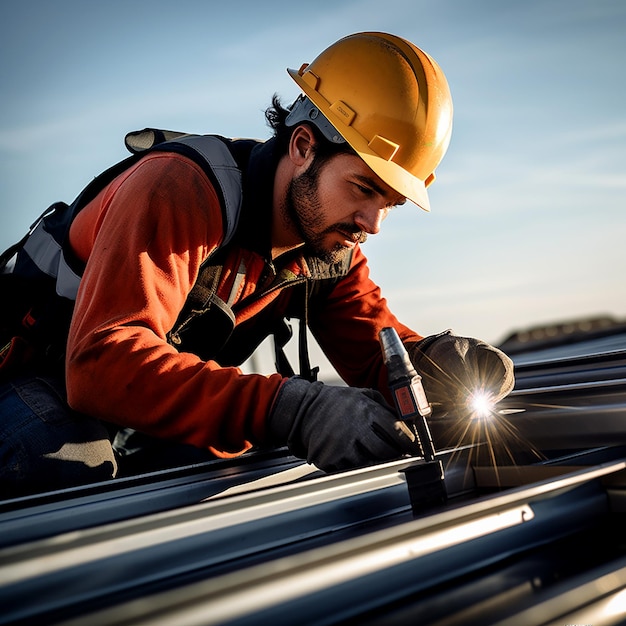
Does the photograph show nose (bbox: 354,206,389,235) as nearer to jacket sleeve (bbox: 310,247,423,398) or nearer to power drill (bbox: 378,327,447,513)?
jacket sleeve (bbox: 310,247,423,398)

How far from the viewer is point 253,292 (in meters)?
2.64

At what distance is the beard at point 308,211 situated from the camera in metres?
2.55

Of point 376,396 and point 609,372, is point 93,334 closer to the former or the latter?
point 376,396

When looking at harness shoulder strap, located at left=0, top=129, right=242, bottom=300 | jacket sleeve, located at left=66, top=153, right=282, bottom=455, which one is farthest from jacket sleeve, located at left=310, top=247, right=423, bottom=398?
jacket sleeve, located at left=66, top=153, right=282, bottom=455

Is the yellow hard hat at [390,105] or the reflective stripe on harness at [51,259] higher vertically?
the yellow hard hat at [390,105]

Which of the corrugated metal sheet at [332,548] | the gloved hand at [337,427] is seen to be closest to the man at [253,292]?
the gloved hand at [337,427]

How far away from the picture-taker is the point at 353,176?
2531mm

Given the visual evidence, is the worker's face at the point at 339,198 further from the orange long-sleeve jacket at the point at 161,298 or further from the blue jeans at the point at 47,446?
the blue jeans at the point at 47,446

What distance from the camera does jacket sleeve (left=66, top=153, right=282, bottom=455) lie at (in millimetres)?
1789

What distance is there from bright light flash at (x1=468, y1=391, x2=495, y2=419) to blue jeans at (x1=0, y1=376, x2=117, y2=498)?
110 cm

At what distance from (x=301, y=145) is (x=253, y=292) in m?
0.60

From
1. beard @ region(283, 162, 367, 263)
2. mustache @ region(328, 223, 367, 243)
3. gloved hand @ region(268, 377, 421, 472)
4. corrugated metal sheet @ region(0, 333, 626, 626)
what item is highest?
beard @ region(283, 162, 367, 263)

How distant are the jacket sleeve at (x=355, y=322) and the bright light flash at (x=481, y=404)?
786 mm

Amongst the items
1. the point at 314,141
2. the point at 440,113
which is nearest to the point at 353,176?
the point at 314,141
